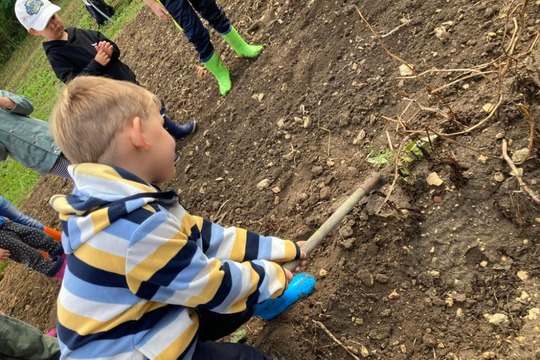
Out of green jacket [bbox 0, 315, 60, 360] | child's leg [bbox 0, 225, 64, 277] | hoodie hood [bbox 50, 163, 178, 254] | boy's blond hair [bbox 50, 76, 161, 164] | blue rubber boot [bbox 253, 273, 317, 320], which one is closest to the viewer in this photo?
hoodie hood [bbox 50, 163, 178, 254]

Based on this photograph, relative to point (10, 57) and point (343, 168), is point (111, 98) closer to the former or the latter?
point (343, 168)

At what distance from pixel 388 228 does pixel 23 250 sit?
2.56 m

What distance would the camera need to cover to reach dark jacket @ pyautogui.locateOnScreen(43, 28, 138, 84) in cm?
340

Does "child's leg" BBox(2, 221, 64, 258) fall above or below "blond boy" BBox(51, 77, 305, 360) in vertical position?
below

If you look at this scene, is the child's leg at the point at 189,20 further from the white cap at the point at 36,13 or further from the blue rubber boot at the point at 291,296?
the blue rubber boot at the point at 291,296

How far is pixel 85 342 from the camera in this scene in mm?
1497

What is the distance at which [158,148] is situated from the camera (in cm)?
161

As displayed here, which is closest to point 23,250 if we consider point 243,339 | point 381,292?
point 243,339

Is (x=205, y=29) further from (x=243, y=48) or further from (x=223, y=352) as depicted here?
(x=223, y=352)

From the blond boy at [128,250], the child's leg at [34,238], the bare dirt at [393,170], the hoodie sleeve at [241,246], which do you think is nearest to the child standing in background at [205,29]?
the bare dirt at [393,170]

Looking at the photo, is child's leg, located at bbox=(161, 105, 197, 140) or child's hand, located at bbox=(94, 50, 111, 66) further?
child's leg, located at bbox=(161, 105, 197, 140)

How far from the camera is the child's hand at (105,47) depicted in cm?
337

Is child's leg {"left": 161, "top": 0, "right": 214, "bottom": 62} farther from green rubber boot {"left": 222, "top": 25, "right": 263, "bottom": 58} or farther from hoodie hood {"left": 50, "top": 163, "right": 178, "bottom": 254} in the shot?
hoodie hood {"left": 50, "top": 163, "right": 178, "bottom": 254}

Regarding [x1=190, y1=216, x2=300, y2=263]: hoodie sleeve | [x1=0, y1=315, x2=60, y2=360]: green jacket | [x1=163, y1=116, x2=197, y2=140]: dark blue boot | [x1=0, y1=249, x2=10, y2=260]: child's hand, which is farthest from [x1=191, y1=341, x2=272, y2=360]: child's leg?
[x1=163, y1=116, x2=197, y2=140]: dark blue boot
